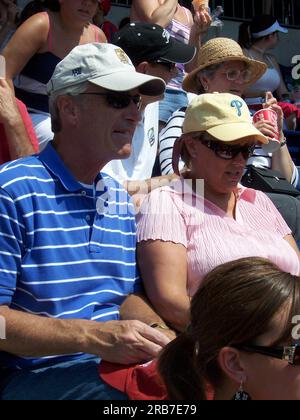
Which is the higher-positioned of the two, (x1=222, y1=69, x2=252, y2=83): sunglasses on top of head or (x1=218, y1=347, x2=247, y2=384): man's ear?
(x1=222, y1=69, x2=252, y2=83): sunglasses on top of head

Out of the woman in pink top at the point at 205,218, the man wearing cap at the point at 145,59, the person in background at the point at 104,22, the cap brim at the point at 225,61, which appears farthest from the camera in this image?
the person in background at the point at 104,22

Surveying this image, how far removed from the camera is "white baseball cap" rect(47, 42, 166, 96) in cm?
244

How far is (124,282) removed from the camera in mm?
2443

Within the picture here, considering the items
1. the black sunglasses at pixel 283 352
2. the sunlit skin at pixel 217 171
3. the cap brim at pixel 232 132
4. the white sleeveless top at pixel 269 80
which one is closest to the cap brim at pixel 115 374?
the black sunglasses at pixel 283 352

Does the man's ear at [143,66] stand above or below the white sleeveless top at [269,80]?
above

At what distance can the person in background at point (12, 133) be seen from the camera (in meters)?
2.88

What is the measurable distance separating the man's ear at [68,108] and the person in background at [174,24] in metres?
1.70

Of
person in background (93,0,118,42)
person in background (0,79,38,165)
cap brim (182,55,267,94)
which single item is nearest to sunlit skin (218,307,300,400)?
person in background (0,79,38,165)

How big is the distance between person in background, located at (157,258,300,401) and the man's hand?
1.01ft

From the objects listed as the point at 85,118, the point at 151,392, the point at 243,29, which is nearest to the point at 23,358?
the point at 151,392

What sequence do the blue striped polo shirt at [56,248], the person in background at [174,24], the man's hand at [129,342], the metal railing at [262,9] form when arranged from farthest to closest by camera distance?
1. the metal railing at [262,9]
2. the person in background at [174,24]
3. the blue striped polo shirt at [56,248]
4. the man's hand at [129,342]

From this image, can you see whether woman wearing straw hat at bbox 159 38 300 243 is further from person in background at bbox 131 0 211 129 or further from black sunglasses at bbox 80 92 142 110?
black sunglasses at bbox 80 92 142 110

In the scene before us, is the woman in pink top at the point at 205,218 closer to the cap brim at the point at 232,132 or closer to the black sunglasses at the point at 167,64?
the cap brim at the point at 232,132
